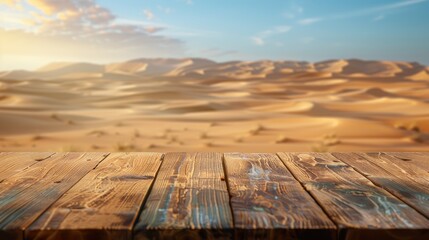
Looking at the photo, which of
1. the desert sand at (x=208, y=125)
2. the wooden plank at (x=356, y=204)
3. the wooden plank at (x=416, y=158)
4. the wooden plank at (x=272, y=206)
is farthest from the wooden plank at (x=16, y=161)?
the desert sand at (x=208, y=125)

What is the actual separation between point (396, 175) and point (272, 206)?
823 millimetres

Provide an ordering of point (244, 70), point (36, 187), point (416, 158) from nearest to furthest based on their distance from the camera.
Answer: point (36, 187), point (416, 158), point (244, 70)

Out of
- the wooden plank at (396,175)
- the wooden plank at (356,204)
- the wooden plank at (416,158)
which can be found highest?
the wooden plank at (356,204)

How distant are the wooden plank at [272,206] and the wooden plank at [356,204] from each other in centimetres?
5

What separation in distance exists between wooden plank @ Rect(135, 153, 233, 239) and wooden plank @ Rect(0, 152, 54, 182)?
65 cm

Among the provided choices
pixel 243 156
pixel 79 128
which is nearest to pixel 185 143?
pixel 79 128

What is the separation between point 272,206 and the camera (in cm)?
162

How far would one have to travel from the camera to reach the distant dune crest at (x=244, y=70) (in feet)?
167

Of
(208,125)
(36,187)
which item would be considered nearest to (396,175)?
(36,187)

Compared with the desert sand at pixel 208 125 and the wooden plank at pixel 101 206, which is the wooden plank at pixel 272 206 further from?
the desert sand at pixel 208 125

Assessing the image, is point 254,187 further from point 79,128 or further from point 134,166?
point 79,128

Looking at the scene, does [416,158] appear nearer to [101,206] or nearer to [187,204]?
[187,204]

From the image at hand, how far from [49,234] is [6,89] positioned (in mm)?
26514

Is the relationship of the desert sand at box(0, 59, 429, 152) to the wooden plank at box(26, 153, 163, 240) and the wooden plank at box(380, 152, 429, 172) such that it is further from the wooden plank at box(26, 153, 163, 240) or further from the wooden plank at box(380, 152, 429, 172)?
the wooden plank at box(26, 153, 163, 240)
